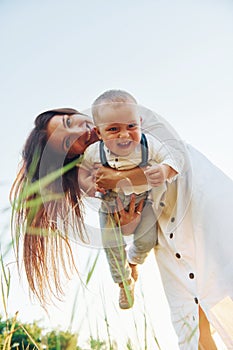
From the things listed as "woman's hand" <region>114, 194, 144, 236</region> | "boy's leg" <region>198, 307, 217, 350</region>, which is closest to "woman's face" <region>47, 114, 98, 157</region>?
"woman's hand" <region>114, 194, 144, 236</region>

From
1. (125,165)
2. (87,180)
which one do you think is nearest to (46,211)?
(87,180)

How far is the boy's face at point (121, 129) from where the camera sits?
1.32 m

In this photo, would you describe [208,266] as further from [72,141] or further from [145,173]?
Answer: [72,141]

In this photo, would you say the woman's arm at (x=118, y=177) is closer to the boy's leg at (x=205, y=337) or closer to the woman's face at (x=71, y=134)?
the woman's face at (x=71, y=134)

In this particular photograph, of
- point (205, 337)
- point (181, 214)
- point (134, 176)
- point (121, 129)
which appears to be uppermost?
point (121, 129)

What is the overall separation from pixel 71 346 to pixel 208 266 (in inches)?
26.2

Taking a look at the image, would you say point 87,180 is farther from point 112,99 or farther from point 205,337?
point 205,337

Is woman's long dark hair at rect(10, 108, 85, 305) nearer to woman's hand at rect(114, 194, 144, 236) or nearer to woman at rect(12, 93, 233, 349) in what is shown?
woman at rect(12, 93, 233, 349)

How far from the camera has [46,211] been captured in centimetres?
134

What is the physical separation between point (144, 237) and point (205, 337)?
338 millimetres

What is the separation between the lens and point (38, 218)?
4.44 ft

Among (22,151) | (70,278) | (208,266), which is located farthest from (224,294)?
(22,151)

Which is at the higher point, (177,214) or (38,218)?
(38,218)

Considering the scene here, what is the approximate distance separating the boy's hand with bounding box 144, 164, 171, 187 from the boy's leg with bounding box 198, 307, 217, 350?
1.42ft
